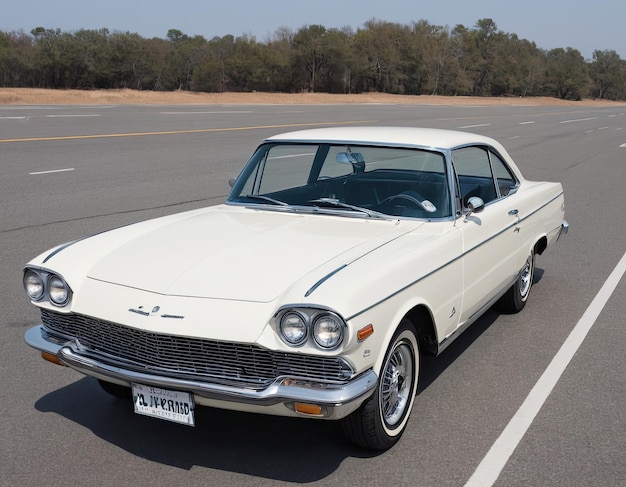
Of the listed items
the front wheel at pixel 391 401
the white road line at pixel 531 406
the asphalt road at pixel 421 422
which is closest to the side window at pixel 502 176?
the asphalt road at pixel 421 422

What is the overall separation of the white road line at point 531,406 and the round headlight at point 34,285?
2.36m

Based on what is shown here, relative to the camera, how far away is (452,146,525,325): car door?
492cm

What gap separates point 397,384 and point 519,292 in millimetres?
2592

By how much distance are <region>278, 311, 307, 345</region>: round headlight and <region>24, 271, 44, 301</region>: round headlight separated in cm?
143

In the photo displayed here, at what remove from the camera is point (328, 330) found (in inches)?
138

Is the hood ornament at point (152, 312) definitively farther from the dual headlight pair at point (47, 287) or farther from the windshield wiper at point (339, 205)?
the windshield wiper at point (339, 205)

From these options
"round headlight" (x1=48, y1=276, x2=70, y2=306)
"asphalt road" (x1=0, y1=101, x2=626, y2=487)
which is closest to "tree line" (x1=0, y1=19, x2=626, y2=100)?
"asphalt road" (x1=0, y1=101, x2=626, y2=487)

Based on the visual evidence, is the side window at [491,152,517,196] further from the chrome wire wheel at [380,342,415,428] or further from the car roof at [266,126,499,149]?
the chrome wire wheel at [380,342,415,428]

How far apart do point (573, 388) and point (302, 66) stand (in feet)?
258

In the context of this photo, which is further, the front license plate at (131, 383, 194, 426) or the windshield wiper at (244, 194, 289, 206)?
the windshield wiper at (244, 194, 289, 206)

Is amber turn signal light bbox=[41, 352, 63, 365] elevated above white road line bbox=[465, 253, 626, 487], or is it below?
above

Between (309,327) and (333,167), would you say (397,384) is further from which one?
(333,167)

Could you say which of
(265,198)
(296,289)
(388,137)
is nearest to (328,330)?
(296,289)

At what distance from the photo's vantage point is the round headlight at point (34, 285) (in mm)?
4156
